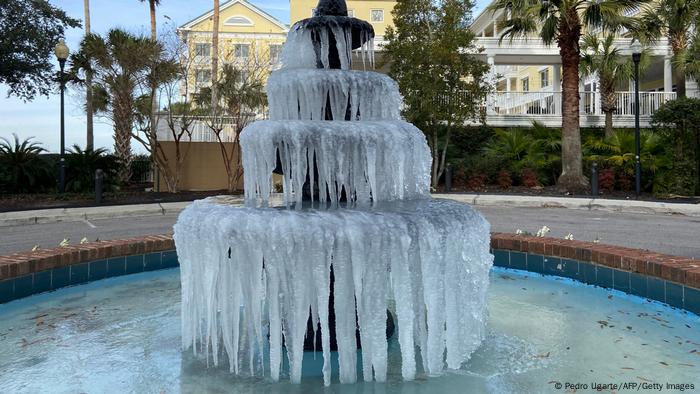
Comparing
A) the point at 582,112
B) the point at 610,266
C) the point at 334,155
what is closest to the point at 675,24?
the point at 582,112

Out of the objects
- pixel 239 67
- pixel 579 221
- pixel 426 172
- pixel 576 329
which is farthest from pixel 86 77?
pixel 576 329

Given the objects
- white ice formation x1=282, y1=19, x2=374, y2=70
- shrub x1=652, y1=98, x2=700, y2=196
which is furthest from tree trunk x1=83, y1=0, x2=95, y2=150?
shrub x1=652, y1=98, x2=700, y2=196

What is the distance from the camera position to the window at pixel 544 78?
34156mm

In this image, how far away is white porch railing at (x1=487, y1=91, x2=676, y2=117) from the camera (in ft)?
76.2

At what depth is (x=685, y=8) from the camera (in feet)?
63.7

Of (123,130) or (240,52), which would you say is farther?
(240,52)

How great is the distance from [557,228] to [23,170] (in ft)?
53.7

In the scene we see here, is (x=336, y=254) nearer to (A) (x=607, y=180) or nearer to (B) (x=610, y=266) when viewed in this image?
(B) (x=610, y=266)

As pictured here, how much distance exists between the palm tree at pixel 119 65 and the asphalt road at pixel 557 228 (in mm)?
6714

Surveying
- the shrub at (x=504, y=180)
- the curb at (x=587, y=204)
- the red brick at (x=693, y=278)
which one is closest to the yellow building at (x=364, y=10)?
the shrub at (x=504, y=180)

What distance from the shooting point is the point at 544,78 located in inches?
1371

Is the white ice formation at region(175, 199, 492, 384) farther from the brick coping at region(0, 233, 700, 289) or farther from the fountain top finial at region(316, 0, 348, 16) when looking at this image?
the brick coping at region(0, 233, 700, 289)

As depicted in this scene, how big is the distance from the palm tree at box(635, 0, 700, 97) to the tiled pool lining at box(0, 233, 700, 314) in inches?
615

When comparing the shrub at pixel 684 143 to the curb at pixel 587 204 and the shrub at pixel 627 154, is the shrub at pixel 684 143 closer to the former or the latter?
the shrub at pixel 627 154
